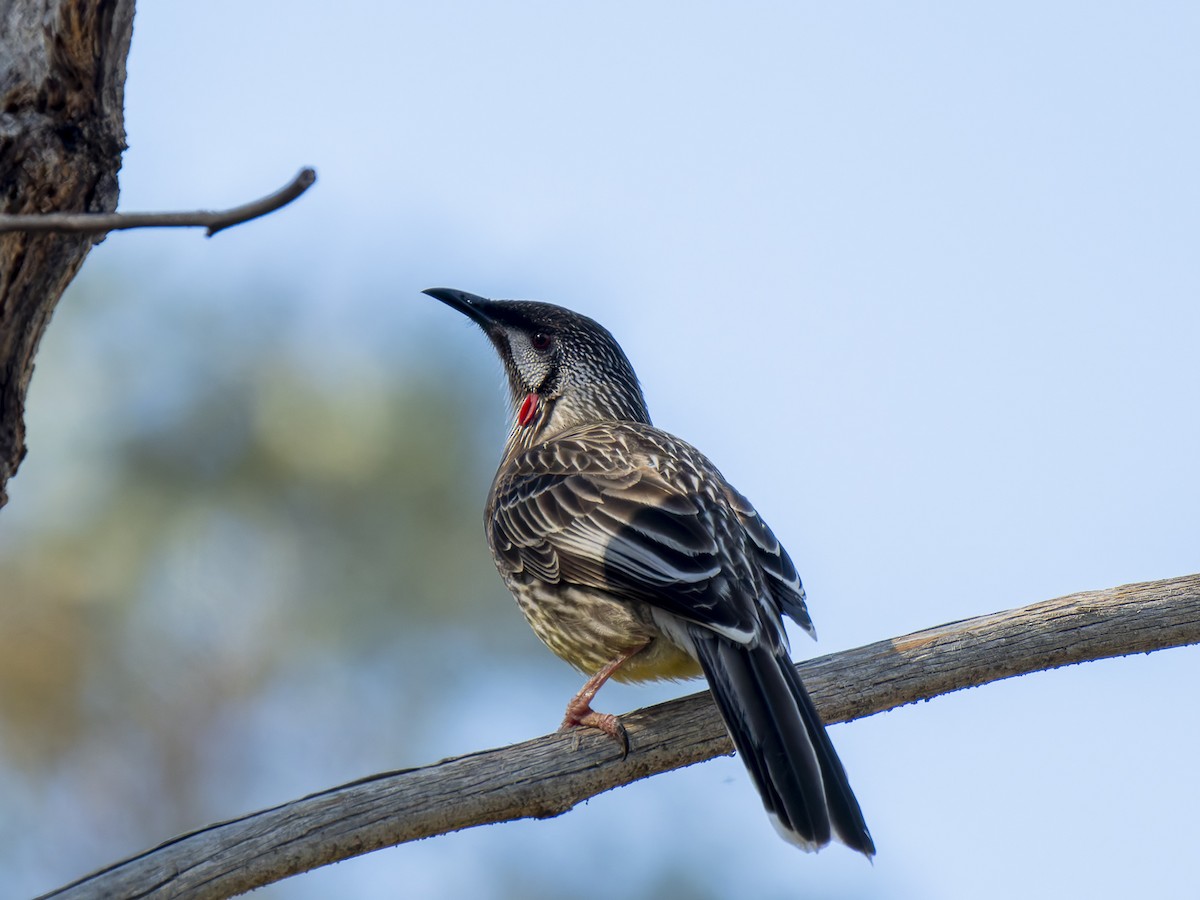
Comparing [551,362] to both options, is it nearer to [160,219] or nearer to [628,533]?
[628,533]

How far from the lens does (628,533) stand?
16.1 ft

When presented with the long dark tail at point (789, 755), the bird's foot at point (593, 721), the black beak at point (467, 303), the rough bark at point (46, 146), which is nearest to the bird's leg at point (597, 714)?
the bird's foot at point (593, 721)

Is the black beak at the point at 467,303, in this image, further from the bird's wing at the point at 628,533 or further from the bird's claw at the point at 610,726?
the bird's claw at the point at 610,726

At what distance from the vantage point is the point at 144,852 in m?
3.60

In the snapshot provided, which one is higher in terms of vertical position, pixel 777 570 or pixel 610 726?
pixel 777 570

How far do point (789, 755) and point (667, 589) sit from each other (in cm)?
70

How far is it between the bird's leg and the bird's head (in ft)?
6.74

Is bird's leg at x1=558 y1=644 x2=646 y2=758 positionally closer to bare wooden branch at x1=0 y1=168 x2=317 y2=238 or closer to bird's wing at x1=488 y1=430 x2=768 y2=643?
bird's wing at x1=488 y1=430 x2=768 y2=643

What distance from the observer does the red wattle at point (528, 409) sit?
6805 mm

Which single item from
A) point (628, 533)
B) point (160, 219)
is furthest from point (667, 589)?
point (160, 219)

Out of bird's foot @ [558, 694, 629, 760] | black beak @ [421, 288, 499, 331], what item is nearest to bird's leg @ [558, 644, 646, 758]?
bird's foot @ [558, 694, 629, 760]

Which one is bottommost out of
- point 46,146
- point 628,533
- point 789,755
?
point 789,755

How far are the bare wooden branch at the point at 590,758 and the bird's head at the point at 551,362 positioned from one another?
8.08 ft

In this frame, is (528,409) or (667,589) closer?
(667,589)
